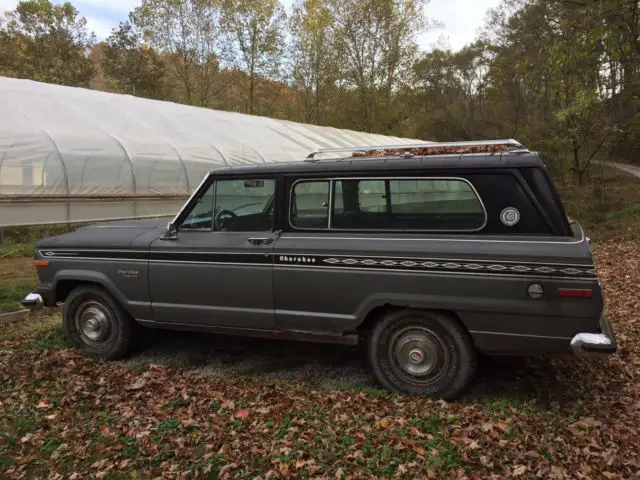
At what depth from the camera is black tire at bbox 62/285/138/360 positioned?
4.96 m

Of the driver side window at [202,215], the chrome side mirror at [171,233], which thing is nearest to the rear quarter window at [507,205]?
the driver side window at [202,215]

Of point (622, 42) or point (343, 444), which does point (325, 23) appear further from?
point (343, 444)

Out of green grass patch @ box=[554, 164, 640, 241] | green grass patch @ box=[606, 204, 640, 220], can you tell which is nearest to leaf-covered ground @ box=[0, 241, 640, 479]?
green grass patch @ box=[554, 164, 640, 241]

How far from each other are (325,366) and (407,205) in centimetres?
178

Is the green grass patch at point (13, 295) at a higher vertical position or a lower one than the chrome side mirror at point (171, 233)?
lower

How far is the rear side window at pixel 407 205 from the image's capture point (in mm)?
3775

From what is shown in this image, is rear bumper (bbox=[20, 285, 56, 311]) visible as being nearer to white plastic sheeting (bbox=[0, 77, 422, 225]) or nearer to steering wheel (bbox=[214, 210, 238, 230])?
steering wheel (bbox=[214, 210, 238, 230])

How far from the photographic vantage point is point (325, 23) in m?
31.0

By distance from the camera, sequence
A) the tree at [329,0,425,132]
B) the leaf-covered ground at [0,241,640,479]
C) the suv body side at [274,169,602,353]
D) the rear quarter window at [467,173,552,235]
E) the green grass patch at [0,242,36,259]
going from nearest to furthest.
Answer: the leaf-covered ground at [0,241,640,479]
the suv body side at [274,169,602,353]
the rear quarter window at [467,173,552,235]
the green grass patch at [0,242,36,259]
the tree at [329,0,425,132]

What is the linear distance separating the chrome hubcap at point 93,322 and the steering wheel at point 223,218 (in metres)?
1.57

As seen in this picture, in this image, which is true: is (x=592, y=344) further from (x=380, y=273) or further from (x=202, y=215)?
(x=202, y=215)

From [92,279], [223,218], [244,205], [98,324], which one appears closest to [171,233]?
[223,218]

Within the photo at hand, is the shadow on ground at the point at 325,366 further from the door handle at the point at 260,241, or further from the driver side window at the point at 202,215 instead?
the driver side window at the point at 202,215

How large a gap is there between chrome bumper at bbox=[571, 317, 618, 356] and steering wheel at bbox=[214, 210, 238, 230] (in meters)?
2.86
